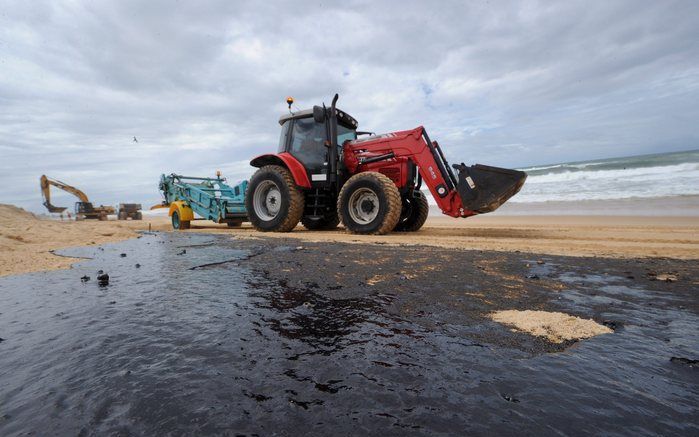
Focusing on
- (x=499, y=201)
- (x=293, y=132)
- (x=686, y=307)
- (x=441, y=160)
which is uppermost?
(x=293, y=132)

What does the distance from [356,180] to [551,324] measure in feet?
16.8

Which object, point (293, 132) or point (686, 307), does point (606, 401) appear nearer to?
point (686, 307)

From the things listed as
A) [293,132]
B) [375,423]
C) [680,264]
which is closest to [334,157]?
[293,132]

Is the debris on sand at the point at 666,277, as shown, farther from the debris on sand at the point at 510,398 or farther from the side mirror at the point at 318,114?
the side mirror at the point at 318,114

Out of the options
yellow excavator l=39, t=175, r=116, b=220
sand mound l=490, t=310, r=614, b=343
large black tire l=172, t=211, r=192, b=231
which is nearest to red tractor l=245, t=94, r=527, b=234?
large black tire l=172, t=211, r=192, b=231

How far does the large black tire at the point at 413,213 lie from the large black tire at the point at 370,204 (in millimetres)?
1272

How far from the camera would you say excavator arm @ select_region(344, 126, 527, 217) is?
563 centimetres

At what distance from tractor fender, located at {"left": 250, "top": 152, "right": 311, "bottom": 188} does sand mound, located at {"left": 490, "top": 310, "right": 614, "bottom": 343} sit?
590 cm

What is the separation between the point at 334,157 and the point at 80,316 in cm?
558

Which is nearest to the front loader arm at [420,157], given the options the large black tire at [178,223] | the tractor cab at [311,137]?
the tractor cab at [311,137]

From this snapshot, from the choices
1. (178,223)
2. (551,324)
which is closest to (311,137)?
(178,223)

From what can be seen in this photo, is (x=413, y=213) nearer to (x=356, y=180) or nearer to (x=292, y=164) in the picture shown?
(x=356, y=180)

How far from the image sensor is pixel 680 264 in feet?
10.2

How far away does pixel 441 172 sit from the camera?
6.28 meters
